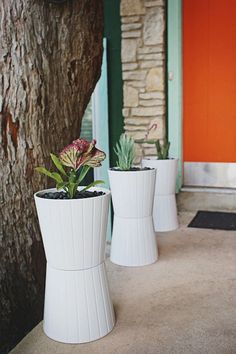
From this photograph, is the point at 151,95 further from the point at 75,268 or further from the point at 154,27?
the point at 75,268

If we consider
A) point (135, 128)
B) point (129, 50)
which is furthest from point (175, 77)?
point (135, 128)

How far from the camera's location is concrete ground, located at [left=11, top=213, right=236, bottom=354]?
1618 millimetres

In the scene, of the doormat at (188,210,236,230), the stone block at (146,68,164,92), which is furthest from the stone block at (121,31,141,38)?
the doormat at (188,210,236,230)

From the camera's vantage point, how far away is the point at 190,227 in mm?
3414

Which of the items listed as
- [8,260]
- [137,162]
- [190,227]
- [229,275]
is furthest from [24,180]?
[137,162]

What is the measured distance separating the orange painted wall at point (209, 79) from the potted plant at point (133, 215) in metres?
1.74

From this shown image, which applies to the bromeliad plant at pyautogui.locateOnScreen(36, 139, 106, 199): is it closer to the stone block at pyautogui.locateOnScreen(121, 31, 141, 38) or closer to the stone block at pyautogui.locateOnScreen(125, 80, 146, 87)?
the stone block at pyautogui.locateOnScreen(125, 80, 146, 87)

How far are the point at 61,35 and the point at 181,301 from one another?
1.45 meters

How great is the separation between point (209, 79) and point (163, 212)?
160 cm

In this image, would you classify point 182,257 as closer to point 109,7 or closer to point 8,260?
point 8,260

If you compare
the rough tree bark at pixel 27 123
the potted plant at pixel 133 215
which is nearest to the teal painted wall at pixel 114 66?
the potted plant at pixel 133 215

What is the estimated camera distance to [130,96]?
13.5ft

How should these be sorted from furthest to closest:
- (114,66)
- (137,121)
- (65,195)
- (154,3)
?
(114,66), (137,121), (154,3), (65,195)

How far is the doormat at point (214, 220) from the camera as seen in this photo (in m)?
3.39
